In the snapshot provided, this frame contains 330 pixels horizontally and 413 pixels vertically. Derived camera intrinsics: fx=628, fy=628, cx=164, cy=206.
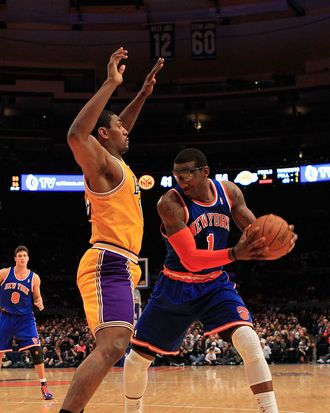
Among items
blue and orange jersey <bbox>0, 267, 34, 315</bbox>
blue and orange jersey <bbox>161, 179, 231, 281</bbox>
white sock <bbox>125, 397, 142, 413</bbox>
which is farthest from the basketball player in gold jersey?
blue and orange jersey <bbox>0, 267, 34, 315</bbox>

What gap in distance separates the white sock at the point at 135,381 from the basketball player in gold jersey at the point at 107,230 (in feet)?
3.08

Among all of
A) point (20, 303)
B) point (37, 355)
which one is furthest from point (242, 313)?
point (20, 303)

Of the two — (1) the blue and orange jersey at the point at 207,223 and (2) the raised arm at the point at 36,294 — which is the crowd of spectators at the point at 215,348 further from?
(1) the blue and orange jersey at the point at 207,223

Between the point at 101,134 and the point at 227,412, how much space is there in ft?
14.1

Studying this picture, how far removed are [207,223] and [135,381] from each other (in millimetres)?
1420

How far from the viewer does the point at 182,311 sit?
16.9 ft

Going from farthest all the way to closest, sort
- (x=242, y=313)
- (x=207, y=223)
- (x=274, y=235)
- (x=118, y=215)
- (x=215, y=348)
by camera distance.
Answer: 1. (x=215, y=348)
2. (x=207, y=223)
3. (x=242, y=313)
4. (x=118, y=215)
5. (x=274, y=235)

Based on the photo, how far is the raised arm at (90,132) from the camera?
4.24 m

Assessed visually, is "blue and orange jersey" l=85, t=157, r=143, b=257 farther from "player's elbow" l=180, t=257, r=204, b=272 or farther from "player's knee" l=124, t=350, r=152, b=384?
"player's knee" l=124, t=350, r=152, b=384

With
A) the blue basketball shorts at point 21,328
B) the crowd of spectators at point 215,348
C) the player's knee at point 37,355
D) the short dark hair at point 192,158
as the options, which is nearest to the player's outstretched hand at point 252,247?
the short dark hair at point 192,158

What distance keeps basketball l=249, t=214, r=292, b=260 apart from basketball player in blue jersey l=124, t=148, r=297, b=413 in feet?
2.33

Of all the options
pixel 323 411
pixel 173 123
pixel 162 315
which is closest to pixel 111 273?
pixel 162 315

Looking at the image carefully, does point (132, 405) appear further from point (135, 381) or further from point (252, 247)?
point (252, 247)

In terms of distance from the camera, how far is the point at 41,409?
823cm
